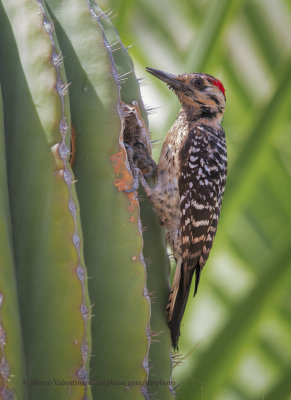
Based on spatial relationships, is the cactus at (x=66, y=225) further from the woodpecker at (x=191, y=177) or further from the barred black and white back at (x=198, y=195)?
the barred black and white back at (x=198, y=195)

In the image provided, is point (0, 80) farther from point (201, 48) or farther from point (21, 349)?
point (201, 48)

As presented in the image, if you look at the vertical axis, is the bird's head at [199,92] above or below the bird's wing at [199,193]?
above

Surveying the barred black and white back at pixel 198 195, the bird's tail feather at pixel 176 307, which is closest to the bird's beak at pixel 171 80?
the barred black and white back at pixel 198 195

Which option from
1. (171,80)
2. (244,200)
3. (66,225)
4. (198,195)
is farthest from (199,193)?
(66,225)

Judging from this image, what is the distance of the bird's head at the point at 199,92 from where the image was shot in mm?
2797

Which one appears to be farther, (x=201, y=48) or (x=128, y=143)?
(x=201, y=48)

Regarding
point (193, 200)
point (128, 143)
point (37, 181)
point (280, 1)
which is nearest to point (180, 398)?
point (193, 200)

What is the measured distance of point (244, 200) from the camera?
116 inches

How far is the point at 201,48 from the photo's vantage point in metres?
3.02

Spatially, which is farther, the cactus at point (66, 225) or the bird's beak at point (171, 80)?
the bird's beak at point (171, 80)

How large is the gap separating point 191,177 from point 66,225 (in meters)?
1.35

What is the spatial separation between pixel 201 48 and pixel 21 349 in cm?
216

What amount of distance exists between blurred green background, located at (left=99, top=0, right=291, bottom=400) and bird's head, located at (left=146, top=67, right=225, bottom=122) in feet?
0.51

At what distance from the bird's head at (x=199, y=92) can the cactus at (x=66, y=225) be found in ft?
4.17
